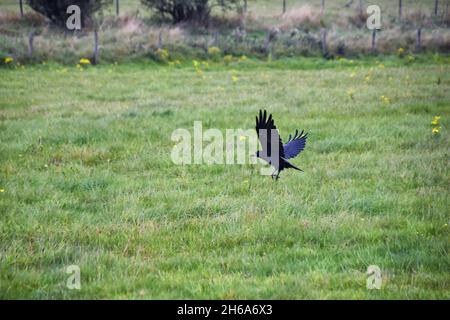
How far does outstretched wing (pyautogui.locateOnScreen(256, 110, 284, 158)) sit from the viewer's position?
6.76 metres

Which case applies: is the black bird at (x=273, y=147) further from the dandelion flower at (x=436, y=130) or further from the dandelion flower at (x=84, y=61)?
the dandelion flower at (x=84, y=61)

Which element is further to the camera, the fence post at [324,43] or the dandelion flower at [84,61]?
the fence post at [324,43]

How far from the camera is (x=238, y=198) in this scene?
7652 millimetres

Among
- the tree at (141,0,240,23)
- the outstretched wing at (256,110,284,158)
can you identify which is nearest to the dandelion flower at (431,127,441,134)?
the outstretched wing at (256,110,284,158)

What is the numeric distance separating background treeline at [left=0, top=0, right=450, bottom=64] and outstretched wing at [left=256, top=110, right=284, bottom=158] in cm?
1649

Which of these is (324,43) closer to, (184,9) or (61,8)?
(184,9)

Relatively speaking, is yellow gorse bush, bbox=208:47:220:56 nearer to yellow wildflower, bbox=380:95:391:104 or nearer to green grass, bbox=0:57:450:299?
green grass, bbox=0:57:450:299

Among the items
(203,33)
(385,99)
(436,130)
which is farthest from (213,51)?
(436,130)

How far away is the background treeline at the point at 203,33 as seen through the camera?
23516 millimetres

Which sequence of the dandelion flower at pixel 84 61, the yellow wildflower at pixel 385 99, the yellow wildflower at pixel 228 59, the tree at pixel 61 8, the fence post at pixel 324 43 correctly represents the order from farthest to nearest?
the tree at pixel 61 8 → the fence post at pixel 324 43 → the yellow wildflower at pixel 228 59 → the dandelion flower at pixel 84 61 → the yellow wildflower at pixel 385 99

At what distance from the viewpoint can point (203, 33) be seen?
29.0 metres

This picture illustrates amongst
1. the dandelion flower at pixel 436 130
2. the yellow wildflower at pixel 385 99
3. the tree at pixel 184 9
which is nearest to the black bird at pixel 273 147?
the dandelion flower at pixel 436 130

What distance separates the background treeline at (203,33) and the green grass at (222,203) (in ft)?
29.2
